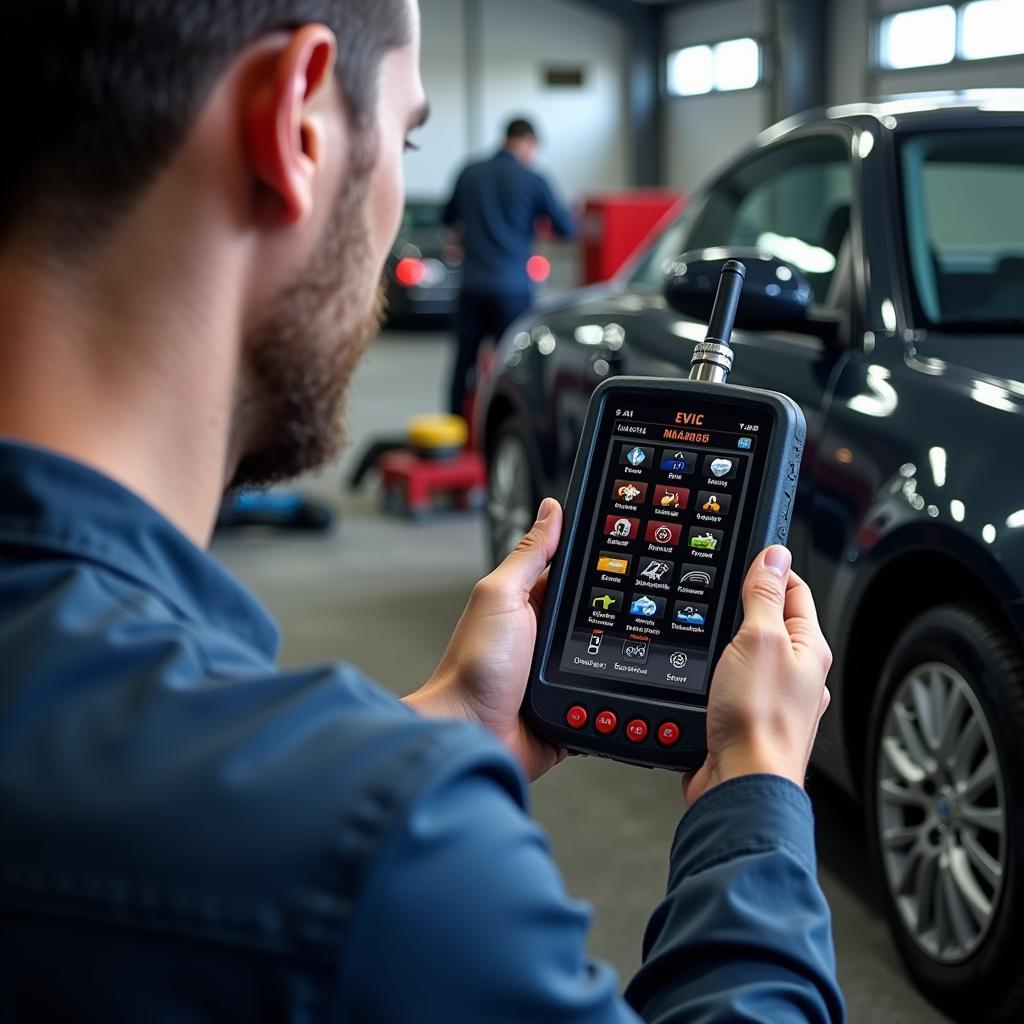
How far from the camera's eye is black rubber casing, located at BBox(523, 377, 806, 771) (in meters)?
1.21

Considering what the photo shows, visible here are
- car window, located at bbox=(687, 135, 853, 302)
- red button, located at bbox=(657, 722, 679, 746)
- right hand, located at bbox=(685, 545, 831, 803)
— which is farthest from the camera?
car window, located at bbox=(687, 135, 853, 302)

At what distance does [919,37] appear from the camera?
13.3 m

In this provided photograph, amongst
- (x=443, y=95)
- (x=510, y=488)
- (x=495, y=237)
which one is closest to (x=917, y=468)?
(x=510, y=488)

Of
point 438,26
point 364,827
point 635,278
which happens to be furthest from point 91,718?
point 438,26

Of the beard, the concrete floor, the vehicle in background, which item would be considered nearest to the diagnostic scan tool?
the beard

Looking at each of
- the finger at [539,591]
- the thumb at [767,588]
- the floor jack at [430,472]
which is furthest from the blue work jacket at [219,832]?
the floor jack at [430,472]

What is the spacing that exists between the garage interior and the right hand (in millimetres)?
1235

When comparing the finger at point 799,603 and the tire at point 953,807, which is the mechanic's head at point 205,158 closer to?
the finger at point 799,603

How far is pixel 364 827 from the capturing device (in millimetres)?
581

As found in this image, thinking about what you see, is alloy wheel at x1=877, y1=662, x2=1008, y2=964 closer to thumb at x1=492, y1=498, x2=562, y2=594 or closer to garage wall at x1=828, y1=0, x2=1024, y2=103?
thumb at x1=492, y1=498, x2=562, y2=594

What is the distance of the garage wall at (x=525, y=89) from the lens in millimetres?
18828

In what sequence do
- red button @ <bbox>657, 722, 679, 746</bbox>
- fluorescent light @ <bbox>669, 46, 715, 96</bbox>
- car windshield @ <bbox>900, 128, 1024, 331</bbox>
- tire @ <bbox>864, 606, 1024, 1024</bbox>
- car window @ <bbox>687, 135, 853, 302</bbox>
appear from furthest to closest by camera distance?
fluorescent light @ <bbox>669, 46, 715, 96</bbox> → car window @ <bbox>687, 135, 853, 302</bbox> → car windshield @ <bbox>900, 128, 1024, 331</bbox> → tire @ <bbox>864, 606, 1024, 1024</bbox> → red button @ <bbox>657, 722, 679, 746</bbox>

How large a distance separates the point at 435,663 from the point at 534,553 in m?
2.60

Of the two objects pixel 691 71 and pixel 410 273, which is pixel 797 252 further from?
pixel 691 71
